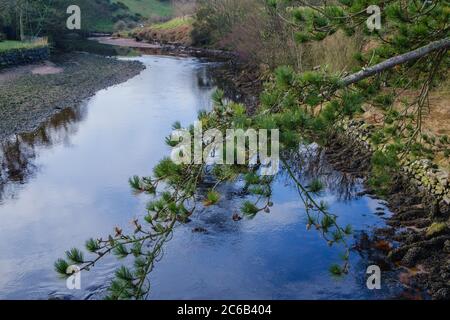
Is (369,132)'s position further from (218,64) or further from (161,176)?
(218,64)

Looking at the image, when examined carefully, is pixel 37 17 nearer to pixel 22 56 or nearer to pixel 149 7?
pixel 22 56

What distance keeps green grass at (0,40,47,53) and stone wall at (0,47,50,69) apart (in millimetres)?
194

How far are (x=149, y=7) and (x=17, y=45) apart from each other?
Result: 34.0 meters

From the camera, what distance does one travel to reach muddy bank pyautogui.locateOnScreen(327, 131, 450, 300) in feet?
23.2

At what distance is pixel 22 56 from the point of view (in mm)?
27562

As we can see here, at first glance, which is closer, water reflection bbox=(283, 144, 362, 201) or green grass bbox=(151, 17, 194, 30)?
water reflection bbox=(283, 144, 362, 201)

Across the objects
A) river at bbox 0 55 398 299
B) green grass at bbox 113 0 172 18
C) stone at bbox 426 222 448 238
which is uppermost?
green grass at bbox 113 0 172 18

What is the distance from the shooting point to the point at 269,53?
821 inches

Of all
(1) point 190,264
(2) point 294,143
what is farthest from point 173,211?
(1) point 190,264

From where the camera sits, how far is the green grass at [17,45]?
2683 centimetres

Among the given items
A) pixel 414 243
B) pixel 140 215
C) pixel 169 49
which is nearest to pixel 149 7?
pixel 169 49

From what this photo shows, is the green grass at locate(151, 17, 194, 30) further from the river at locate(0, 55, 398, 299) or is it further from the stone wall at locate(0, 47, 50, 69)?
the river at locate(0, 55, 398, 299)

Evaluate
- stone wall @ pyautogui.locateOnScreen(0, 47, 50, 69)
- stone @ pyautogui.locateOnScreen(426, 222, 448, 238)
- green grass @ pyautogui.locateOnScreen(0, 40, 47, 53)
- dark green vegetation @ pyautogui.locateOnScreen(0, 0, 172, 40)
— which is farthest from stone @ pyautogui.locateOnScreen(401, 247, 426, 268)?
dark green vegetation @ pyautogui.locateOnScreen(0, 0, 172, 40)

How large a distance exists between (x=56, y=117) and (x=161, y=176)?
48.1 ft
